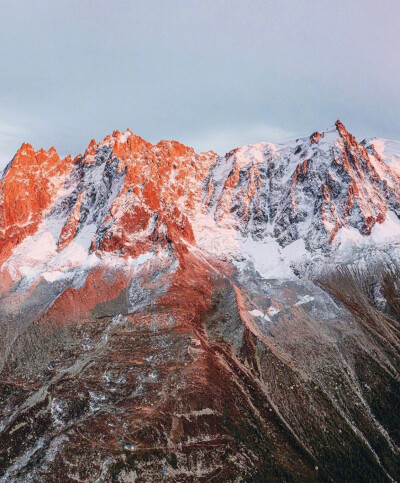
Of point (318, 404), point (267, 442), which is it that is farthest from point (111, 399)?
point (318, 404)

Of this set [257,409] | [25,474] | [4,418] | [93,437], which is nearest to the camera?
[25,474]

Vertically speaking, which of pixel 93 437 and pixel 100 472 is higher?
pixel 93 437

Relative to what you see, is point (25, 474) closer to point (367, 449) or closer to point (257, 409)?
point (257, 409)

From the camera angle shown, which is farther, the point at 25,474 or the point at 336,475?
the point at 336,475

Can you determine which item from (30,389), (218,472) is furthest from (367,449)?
(30,389)

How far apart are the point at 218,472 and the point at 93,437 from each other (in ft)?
163

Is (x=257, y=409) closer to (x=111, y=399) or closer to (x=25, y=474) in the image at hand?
(x=111, y=399)

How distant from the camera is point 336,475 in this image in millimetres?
172375

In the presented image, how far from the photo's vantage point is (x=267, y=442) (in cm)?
17575

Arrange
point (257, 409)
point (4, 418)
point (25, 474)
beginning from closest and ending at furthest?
point (25, 474) → point (4, 418) → point (257, 409)

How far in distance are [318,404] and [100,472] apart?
101293mm

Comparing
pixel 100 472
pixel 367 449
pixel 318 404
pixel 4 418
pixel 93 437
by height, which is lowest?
pixel 367 449

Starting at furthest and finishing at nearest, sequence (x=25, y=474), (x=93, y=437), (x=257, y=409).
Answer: (x=257, y=409), (x=93, y=437), (x=25, y=474)

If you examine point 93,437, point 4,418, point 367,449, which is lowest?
point 367,449
